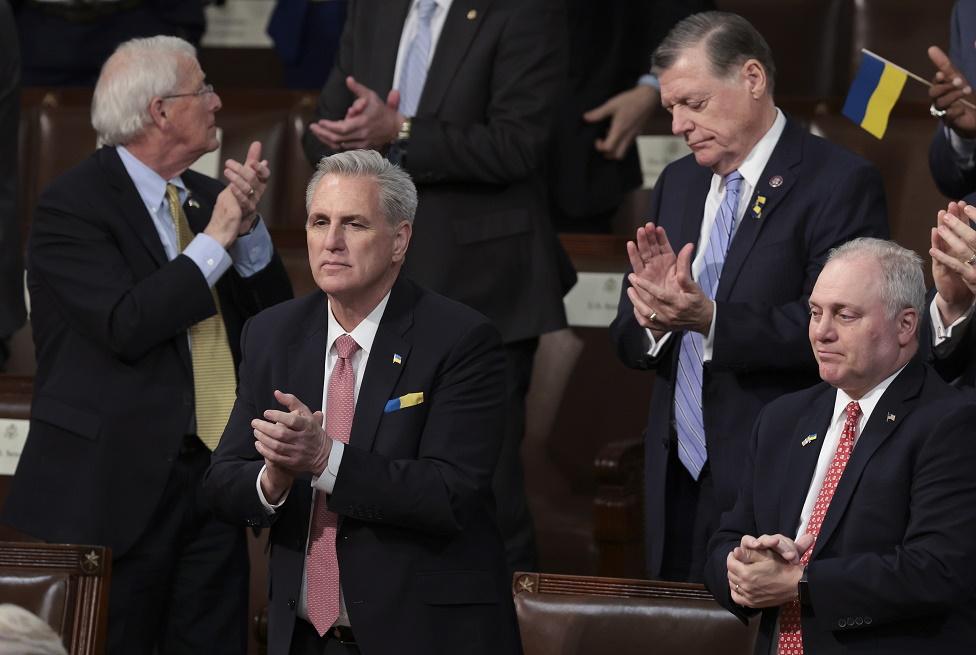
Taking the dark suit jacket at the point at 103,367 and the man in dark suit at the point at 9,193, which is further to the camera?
the man in dark suit at the point at 9,193

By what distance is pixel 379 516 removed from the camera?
2.91 meters

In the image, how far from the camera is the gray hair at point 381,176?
3127mm

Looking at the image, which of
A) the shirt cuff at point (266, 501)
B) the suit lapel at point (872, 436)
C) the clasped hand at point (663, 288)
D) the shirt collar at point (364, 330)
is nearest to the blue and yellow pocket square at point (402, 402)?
the shirt collar at point (364, 330)

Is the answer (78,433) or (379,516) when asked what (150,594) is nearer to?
(78,433)

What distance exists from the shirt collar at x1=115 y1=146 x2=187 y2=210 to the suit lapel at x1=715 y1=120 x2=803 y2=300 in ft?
4.13

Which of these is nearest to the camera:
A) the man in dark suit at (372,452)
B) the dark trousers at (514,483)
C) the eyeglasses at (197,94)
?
the man in dark suit at (372,452)

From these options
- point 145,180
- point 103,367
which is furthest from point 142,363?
point 145,180

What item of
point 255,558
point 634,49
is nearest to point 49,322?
point 255,558

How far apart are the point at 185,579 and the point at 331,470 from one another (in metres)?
0.98

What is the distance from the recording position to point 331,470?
113 inches

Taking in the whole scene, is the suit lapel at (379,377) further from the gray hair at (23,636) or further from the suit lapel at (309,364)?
the gray hair at (23,636)

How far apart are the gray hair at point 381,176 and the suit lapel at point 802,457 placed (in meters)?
0.82

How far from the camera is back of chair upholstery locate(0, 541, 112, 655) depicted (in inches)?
124

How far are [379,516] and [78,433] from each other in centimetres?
97
